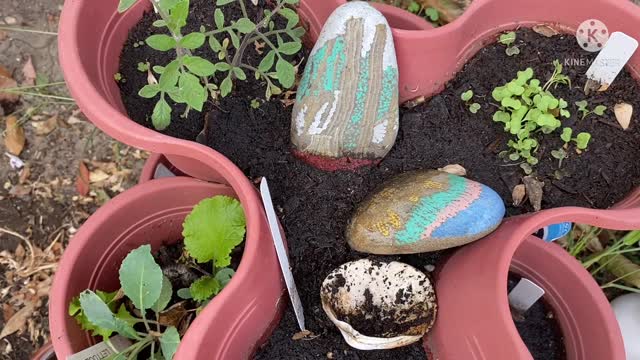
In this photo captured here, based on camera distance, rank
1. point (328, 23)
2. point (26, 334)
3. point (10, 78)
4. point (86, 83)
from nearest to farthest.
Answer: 1. point (86, 83)
2. point (328, 23)
3. point (26, 334)
4. point (10, 78)

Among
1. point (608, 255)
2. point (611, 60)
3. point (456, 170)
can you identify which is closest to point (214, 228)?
point (456, 170)

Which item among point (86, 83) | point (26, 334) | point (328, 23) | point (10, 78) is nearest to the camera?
point (86, 83)

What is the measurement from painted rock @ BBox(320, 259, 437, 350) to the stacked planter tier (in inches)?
1.6

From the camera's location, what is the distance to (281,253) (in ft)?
3.26

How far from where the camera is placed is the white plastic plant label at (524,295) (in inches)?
42.8

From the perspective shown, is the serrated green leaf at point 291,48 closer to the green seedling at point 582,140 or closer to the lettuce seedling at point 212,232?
the lettuce seedling at point 212,232

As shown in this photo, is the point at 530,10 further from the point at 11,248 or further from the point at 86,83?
the point at 11,248

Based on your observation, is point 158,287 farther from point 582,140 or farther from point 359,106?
point 582,140

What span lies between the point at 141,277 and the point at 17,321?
1.92ft

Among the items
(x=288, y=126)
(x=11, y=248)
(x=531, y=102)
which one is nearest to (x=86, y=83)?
(x=288, y=126)

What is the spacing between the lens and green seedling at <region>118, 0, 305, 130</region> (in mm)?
942

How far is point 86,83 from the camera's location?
0.98 metres

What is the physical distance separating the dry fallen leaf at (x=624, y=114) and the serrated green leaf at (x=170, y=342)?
893mm

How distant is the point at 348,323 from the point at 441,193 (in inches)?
10.8
